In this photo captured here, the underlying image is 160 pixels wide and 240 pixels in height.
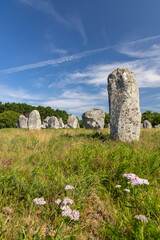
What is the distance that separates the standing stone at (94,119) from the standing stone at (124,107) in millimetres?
10804

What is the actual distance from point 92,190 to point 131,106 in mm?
5758

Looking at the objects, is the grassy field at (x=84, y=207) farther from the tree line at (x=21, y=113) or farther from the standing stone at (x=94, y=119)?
the tree line at (x=21, y=113)

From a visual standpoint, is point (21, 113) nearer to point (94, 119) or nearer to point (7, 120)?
point (7, 120)

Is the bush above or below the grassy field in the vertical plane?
above

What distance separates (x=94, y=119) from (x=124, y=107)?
37.1ft

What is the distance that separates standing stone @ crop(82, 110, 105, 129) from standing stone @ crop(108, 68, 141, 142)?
10804 mm

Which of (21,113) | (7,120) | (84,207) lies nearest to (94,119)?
(84,207)

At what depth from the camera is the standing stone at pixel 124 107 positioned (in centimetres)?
710

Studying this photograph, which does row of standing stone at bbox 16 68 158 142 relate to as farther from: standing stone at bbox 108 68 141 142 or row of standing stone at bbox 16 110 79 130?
row of standing stone at bbox 16 110 79 130

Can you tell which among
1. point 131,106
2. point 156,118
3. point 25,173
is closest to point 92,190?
point 25,173

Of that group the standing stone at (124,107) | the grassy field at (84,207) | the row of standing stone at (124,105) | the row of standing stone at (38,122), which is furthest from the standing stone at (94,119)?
the grassy field at (84,207)

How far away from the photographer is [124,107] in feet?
23.8

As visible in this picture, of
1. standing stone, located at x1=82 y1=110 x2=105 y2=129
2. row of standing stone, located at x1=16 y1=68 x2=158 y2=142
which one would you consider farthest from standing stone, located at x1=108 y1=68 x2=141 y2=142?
standing stone, located at x1=82 y1=110 x2=105 y2=129

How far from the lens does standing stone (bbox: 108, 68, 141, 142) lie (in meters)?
7.10
